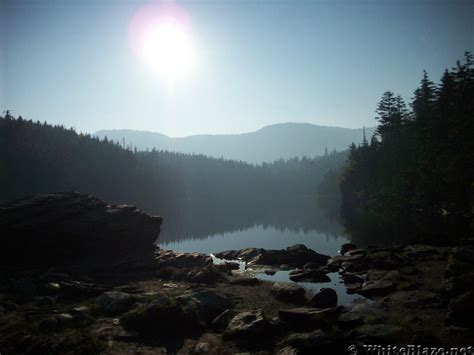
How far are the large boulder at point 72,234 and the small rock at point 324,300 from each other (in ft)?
53.8

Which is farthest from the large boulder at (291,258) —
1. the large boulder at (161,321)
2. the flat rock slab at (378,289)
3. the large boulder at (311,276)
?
the large boulder at (161,321)

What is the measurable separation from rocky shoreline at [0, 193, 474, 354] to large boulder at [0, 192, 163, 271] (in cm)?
197

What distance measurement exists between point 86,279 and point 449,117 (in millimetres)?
47914

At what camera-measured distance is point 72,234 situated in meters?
26.4

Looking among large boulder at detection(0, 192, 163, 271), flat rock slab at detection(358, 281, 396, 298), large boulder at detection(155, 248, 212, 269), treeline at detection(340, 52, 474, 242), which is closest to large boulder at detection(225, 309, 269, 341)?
flat rock slab at detection(358, 281, 396, 298)

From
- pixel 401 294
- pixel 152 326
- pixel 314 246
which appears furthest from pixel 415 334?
pixel 314 246

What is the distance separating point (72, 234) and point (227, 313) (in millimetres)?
18629

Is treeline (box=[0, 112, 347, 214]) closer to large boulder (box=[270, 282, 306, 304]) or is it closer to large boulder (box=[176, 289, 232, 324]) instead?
large boulder (box=[270, 282, 306, 304])

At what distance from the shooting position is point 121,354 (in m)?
10.7

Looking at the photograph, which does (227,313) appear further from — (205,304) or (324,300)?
(324,300)

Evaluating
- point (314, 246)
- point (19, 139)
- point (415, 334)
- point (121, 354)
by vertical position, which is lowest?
point (314, 246)

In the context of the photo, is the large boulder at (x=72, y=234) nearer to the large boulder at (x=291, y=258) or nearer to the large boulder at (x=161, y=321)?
the large boulder at (x=291, y=258)

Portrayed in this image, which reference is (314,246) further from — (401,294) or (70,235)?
(70,235)

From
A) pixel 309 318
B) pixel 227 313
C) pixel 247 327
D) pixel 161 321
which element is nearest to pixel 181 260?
pixel 227 313
